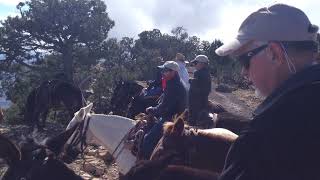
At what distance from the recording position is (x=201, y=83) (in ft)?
39.0

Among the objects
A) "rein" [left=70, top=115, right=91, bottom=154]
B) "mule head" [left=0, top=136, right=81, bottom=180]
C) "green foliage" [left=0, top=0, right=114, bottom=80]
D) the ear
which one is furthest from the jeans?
"green foliage" [left=0, top=0, right=114, bottom=80]

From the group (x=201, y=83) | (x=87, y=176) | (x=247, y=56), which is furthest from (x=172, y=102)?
(x=247, y=56)

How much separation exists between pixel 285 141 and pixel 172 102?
Answer: 558cm

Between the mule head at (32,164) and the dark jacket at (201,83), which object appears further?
the dark jacket at (201,83)

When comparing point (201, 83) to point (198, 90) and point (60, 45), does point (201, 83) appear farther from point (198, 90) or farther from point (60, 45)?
point (60, 45)

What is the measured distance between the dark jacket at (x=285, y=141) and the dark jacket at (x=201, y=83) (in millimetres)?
10025

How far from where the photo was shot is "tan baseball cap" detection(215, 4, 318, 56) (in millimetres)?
1874

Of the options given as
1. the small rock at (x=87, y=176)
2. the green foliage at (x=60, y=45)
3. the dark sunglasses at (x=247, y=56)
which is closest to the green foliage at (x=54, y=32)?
the green foliage at (x=60, y=45)

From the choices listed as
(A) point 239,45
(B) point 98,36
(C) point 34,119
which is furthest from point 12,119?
(A) point 239,45

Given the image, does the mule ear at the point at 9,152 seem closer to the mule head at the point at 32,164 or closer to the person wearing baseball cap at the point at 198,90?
the mule head at the point at 32,164

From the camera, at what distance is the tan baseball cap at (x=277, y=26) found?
1874 millimetres

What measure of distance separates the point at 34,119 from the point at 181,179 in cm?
1179

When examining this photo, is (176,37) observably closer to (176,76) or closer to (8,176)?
(176,76)

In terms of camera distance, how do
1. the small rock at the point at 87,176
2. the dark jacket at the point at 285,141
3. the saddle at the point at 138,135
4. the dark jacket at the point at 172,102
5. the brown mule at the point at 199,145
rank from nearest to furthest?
the dark jacket at the point at 285,141
the brown mule at the point at 199,145
the saddle at the point at 138,135
the dark jacket at the point at 172,102
the small rock at the point at 87,176
